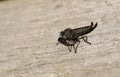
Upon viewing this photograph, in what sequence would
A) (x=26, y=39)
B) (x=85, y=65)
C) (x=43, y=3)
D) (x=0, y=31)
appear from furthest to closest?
(x=43, y=3), (x=0, y=31), (x=26, y=39), (x=85, y=65)

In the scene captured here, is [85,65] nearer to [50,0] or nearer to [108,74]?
[108,74]

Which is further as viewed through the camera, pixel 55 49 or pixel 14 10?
pixel 14 10

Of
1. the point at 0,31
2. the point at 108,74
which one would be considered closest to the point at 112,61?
the point at 108,74

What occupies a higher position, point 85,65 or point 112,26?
point 112,26

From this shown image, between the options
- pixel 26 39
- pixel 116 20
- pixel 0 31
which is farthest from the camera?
pixel 0 31

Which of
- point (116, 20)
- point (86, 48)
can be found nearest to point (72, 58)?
point (86, 48)

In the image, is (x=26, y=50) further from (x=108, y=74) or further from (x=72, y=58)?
(x=108, y=74)
